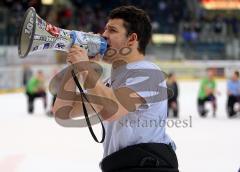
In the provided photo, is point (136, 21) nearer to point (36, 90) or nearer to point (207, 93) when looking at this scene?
point (207, 93)

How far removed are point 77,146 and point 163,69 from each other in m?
14.4

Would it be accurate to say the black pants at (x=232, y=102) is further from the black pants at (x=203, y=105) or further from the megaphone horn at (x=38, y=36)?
the megaphone horn at (x=38, y=36)

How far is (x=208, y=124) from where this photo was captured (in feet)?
37.4

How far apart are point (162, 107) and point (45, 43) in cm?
59

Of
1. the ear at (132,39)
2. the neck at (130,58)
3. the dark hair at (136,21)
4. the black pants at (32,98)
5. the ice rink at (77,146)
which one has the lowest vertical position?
the black pants at (32,98)

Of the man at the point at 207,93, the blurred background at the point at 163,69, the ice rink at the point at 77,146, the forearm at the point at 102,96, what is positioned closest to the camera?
the forearm at the point at 102,96

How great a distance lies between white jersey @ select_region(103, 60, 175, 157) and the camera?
7.61ft

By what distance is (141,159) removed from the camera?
2.35m

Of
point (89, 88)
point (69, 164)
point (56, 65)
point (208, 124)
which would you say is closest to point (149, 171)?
point (89, 88)

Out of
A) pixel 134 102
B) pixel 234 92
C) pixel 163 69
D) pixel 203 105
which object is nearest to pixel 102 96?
pixel 134 102

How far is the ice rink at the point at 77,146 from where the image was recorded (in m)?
6.57

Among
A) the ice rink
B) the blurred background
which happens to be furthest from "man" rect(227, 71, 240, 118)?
the ice rink

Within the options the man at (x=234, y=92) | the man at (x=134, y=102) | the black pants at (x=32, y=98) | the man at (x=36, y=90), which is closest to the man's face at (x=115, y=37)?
the man at (x=134, y=102)

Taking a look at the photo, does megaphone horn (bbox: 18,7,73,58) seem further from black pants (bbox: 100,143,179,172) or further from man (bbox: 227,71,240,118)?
man (bbox: 227,71,240,118)
